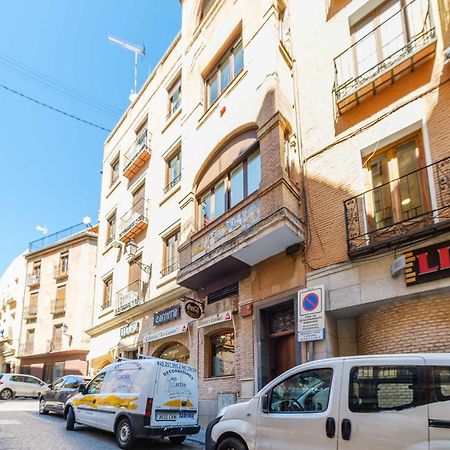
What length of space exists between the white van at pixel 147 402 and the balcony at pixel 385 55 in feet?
23.2

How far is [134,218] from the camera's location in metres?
19.5

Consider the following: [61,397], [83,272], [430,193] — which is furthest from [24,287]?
[430,193]

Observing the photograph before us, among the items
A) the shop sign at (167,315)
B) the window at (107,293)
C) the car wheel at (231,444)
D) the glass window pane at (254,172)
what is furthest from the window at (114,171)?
the car wheel at (231,444)

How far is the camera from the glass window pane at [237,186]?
1261 cm

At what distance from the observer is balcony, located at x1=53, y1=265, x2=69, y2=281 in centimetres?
3553

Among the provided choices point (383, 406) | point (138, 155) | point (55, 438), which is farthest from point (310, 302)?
point (138, 155)

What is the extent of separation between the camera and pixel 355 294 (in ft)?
30.6

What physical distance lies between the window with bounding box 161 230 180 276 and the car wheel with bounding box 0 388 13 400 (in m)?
13.0

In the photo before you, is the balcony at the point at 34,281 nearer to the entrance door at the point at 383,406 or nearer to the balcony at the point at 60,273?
the balcony at the point at 60,273

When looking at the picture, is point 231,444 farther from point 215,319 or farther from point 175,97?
point 175,97

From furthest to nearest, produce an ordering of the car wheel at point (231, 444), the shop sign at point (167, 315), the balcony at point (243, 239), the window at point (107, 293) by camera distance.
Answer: the window at point (107, 293) < the shop sign at point (167, 315) < the balcony at point (243, 239) < the car wheel at point (231, 444)

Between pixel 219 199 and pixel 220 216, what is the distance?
4.20 feet

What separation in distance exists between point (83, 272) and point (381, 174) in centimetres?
2919

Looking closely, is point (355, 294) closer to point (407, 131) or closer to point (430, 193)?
point (430, 193)
